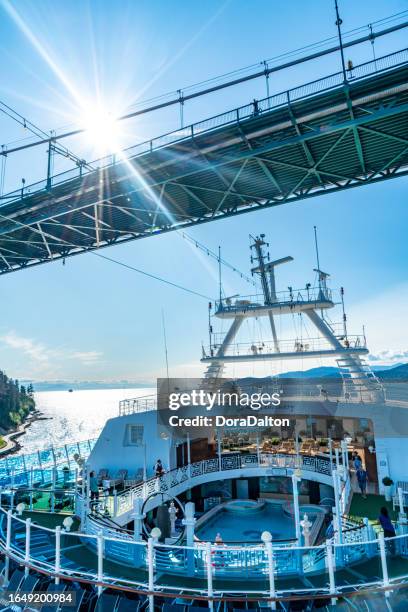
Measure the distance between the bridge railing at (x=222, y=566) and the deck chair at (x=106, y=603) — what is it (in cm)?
25

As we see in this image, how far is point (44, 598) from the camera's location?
7203 mm

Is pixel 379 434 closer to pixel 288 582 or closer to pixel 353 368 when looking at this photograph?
pixel 353 368

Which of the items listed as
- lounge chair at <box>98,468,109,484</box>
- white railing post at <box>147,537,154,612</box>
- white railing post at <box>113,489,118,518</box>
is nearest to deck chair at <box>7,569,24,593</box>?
white railing post at <box>147,537,154,612</box>

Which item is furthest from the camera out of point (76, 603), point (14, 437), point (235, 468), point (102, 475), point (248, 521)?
point (14, 437)

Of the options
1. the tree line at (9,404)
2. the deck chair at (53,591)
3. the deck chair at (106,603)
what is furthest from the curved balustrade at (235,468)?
the tree line at (9,404)

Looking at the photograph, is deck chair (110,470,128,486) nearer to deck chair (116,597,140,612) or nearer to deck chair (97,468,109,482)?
deck chair (97,468,109,482)

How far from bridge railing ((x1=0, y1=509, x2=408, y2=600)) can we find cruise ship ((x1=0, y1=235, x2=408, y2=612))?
36 millimetres

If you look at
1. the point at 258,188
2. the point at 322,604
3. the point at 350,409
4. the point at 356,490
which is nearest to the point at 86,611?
the point at 322,604

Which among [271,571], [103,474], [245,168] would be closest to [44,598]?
[271,571]

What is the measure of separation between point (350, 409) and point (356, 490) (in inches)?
151

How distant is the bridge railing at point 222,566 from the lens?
273 inches

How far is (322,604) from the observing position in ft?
23.0

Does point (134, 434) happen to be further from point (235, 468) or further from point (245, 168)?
point (245, 168)

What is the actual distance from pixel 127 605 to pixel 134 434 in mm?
12314
